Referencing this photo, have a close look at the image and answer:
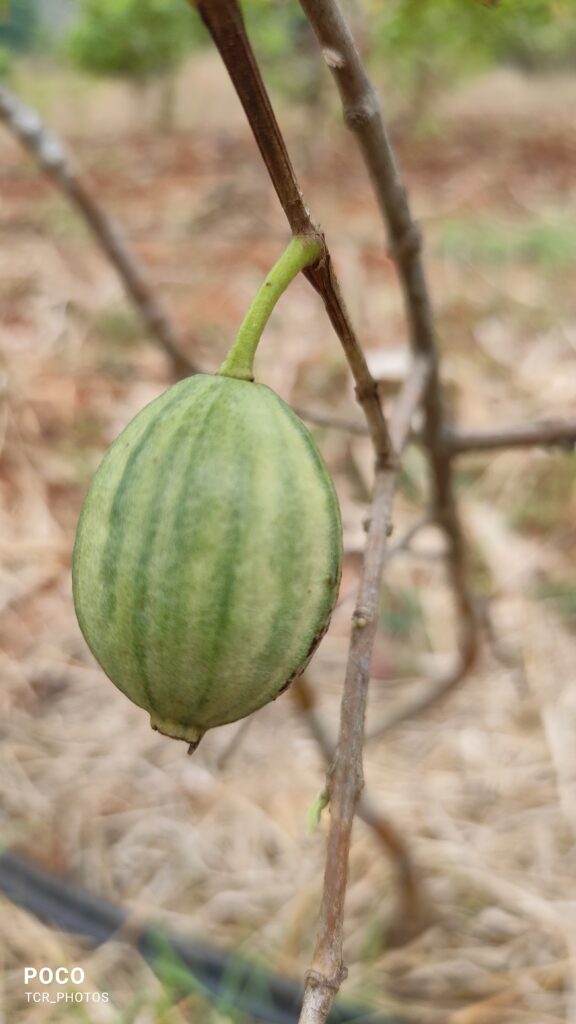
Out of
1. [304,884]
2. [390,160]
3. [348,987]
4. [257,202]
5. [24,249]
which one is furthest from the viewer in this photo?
[257,202]

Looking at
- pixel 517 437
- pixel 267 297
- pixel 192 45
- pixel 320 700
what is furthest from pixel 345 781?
pixel 192 45

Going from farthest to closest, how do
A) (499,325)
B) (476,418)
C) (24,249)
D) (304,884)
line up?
(24,249)
(499,325)
(476,418)
(304,884)

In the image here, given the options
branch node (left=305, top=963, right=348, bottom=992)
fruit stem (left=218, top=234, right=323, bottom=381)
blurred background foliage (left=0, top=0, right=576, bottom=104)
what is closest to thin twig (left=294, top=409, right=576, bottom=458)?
fruit stem (left=218, top=234, right=323, bottom=381)

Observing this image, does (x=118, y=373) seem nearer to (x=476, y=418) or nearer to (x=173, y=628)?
(x=476, y=418)

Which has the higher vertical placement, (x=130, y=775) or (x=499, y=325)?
(x=499, y=325)

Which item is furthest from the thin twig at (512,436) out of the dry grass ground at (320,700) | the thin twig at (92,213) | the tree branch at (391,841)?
the dry grass ground at (320,700)

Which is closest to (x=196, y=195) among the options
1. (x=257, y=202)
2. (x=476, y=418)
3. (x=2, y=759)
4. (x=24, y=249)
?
(x=257, y=202)

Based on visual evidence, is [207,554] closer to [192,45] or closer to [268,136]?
[268,136]

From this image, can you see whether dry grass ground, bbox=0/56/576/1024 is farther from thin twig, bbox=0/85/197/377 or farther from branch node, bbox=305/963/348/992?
branch node, bbox=305/963/348/992
